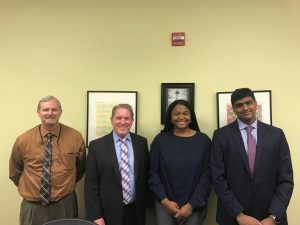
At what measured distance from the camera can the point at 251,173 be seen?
2.02 meters

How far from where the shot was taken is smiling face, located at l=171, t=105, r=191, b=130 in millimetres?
2312

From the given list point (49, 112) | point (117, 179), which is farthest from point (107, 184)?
point (49, 112)

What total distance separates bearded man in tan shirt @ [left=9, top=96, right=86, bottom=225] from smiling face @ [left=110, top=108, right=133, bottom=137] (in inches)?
15.7

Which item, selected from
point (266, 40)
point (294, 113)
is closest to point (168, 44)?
point (266, 40)

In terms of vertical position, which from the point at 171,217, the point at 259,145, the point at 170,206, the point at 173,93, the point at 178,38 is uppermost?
the point at 178,38

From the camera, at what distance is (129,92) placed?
2.61 m

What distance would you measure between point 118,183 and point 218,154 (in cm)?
77

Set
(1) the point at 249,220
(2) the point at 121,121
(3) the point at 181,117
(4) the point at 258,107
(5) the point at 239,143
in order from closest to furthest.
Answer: (1) the point at 249,220 < (5) the point at 239,143 < (2) the point at 121,121 < (3) the point at 181,117 < (4) the point at 258,107

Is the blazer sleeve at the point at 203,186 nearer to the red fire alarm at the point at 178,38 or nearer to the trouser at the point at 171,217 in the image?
the trouser at the point at 171,217

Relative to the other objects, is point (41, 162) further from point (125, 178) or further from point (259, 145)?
point (259, 145)

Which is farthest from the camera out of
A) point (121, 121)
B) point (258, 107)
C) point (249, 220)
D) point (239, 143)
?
point (258, 107)

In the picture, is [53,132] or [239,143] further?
[53,132]

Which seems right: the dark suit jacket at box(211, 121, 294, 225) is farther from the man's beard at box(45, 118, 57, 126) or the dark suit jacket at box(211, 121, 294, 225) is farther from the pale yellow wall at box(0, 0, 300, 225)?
the man's beard at box(45, 118, 57, 126)

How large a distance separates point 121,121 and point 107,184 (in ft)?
1.58
